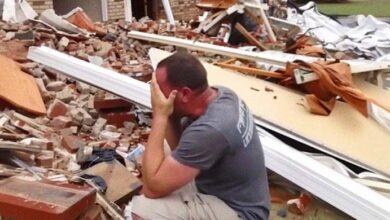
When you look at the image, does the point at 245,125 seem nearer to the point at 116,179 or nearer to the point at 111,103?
the point at 116,179

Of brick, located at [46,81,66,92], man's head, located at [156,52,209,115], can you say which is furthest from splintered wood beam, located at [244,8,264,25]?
man's head, located at [156,52,209,115]

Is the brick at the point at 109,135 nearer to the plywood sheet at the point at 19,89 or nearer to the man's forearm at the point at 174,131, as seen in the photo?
the plywood sheet at the point at 19,89

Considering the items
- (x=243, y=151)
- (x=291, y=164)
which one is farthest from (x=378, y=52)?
(x=243, y=151)

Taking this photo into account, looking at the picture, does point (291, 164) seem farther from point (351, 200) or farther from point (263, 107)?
point (263, 107)

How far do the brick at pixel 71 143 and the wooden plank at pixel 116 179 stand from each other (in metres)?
0.38

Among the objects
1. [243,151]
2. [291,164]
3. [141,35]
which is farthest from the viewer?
[141,35]

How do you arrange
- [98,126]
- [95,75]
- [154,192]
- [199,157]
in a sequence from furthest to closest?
[95,75] < [98,126] < [154,192] < [199,157]

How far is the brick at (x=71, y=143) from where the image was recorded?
4734mm

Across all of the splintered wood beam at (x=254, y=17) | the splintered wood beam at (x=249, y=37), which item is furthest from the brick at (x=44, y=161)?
the splintered wood beam at (x=254, y=17)

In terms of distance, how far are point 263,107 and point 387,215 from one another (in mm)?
1762

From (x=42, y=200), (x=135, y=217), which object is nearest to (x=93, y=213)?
(x=42, y=200)

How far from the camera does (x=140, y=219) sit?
326cm

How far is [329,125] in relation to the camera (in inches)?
207

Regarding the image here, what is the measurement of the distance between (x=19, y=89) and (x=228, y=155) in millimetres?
2811
